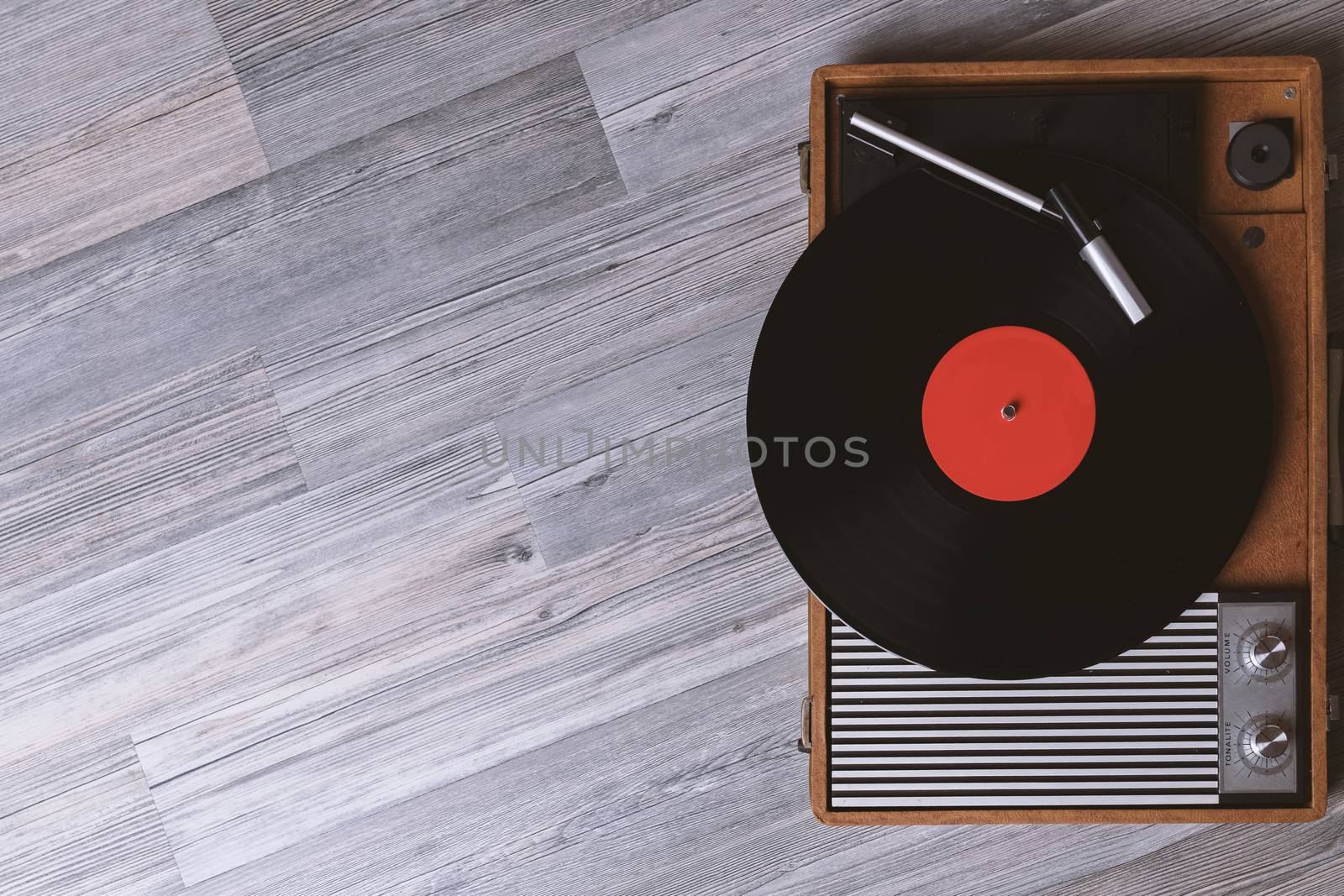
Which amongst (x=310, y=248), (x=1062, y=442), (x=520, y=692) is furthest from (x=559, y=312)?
(x=1062, y=442)

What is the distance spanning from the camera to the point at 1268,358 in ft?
2.75

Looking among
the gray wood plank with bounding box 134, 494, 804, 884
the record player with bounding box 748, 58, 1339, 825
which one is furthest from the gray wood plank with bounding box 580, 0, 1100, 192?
the gray wood plank with bounding box 134, 494, 804, 884

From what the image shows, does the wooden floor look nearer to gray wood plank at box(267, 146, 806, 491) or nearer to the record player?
gray wood plank at box(267, 146, 806, 491)

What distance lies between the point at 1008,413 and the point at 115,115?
1.07 metres

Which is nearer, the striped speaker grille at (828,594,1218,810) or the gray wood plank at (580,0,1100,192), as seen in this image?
the striped speaker grille at (828,594,1218,810)

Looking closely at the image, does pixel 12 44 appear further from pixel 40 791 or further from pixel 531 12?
pixel 40 791

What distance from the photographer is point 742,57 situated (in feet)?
3.33

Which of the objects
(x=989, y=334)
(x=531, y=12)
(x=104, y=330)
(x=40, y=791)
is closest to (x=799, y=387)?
(x=989, y=334)

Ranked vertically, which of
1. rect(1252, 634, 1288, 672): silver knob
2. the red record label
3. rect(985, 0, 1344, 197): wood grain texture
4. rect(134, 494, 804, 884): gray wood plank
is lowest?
rect(134, 494, 804, 884): gray wood plank

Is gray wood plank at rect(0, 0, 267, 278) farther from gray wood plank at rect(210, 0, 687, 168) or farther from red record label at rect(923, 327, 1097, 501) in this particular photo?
red record label at rect(923, 327, 1097, 501)

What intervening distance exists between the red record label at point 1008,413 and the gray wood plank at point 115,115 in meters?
0.83

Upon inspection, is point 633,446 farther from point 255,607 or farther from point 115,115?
point 115,115

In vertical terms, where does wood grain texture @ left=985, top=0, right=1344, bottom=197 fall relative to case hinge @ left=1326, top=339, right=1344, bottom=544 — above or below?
above

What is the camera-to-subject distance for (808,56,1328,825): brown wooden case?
0.83 meters
